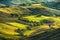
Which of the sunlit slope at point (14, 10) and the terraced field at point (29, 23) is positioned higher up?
the sunlit slope at point (14, 10)

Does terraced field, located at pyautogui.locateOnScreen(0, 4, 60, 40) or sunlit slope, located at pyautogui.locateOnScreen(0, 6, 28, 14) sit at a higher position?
sunlit slope, located at pyautogui.locateOnScreen(0, 6, 28, 14)

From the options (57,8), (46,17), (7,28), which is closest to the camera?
(7,28)

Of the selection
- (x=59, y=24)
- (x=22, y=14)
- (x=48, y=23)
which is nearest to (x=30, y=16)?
(x=22, y=14)

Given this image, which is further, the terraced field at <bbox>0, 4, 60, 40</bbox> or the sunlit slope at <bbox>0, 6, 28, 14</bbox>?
the sunlit slope at <bbox>0, 6, 28, 14</bbox>

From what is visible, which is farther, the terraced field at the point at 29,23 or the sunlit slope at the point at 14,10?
the sunlit slope at the point at 14,10

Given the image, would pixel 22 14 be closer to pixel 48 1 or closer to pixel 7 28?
pixel 7 28

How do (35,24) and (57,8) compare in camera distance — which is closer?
(35,24)

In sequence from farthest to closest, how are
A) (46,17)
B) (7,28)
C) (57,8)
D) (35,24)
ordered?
(57,8), (46,17), (35,24), (7,28)

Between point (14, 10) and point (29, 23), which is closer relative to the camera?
point (29, 23)
